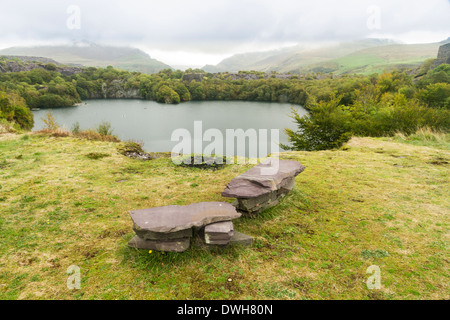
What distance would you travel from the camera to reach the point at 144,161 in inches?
474

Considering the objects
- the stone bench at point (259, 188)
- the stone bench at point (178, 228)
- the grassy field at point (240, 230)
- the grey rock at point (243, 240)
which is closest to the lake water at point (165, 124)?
the grassy field at point (240, 230)

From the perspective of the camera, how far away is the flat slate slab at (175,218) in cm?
426

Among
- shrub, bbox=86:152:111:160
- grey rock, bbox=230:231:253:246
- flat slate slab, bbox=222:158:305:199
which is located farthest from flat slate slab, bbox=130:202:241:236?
shrub, bbox=86:152:111:160

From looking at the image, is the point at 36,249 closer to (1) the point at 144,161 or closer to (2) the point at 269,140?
(1) the point at 144,161

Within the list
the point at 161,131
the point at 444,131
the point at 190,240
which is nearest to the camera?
the point at 190,240

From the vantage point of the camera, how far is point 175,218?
179 inches

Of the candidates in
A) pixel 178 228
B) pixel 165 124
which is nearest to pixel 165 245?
pixel 178 228

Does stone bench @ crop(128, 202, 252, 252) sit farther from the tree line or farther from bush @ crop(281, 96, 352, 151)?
bush @ crop(281, 96, 352, 151)

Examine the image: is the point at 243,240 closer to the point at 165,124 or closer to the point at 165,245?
the point at 165,245

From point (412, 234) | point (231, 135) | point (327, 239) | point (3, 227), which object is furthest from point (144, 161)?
point (231, 135)

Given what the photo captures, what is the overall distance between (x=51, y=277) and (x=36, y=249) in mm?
1202

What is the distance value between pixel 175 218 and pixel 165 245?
539 mm

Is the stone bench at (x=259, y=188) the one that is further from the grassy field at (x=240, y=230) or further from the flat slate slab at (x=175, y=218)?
the flat slate slab at (x=175, y=218)

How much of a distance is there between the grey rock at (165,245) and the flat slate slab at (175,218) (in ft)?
0.41
